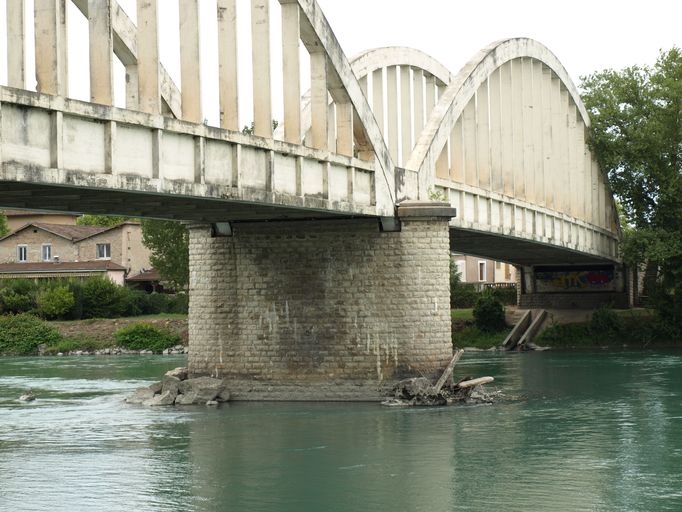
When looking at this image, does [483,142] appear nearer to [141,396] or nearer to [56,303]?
[141,396]

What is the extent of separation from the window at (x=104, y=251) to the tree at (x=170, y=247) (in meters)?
10.5

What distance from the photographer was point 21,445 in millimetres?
26078

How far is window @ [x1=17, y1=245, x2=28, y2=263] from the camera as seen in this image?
8506 cm

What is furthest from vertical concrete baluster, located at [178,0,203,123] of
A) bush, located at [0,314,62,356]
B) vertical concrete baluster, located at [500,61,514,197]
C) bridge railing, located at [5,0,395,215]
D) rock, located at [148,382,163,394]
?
bush, located at [0,314,62,356]

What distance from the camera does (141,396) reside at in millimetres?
34031

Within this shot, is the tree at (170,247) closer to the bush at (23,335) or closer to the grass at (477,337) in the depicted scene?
the bush at (23,335)

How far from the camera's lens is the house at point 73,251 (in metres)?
82.2

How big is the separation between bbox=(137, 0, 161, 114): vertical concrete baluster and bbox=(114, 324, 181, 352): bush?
41.0 metres

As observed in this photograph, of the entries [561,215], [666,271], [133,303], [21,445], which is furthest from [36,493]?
[133,303]

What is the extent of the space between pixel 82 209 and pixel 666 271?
37165 mm

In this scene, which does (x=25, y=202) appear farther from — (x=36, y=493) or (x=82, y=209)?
(x=36, y=493)

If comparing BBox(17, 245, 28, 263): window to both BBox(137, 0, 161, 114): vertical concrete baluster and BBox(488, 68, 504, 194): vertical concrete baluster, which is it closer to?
BBox(488, 68, 504, 194): vertical concrete baluster

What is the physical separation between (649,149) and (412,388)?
31070 mm

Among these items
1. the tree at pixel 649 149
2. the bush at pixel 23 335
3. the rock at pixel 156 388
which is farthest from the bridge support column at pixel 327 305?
the bush at pixel 23 335
